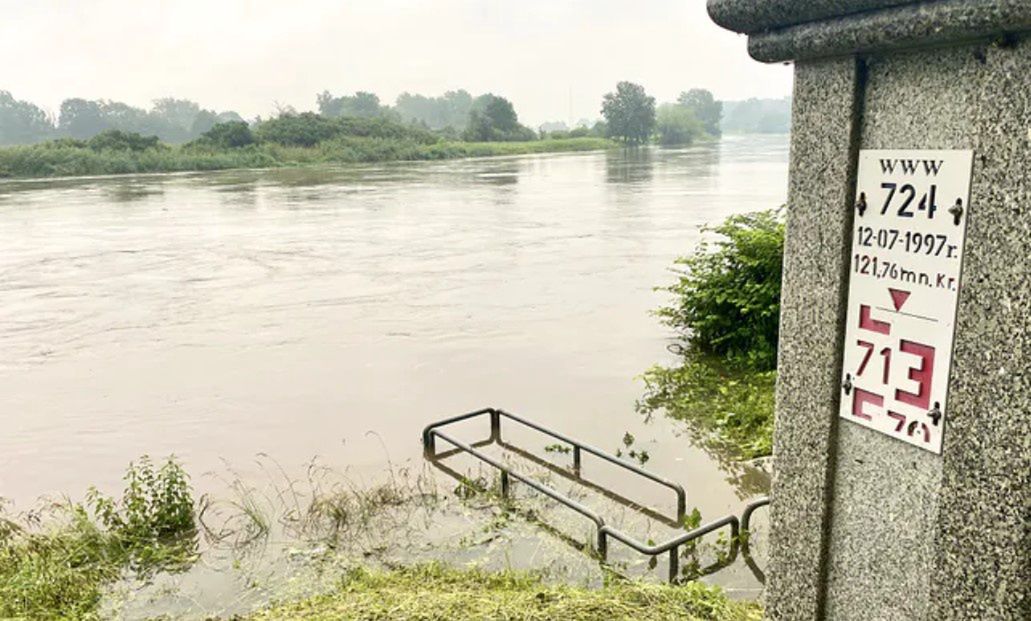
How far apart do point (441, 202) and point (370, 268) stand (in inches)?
490

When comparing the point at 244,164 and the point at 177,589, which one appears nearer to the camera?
the point at 177,589

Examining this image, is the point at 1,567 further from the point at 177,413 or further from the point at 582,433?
the point at 582,433

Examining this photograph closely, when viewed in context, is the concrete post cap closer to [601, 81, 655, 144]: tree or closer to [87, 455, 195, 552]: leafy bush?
[87, 455, 195, 552]: leafy bush

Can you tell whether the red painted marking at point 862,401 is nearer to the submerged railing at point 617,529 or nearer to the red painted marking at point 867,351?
the red painted marking at point 867,351

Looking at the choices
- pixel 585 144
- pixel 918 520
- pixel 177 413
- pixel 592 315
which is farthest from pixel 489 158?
pixel 918 520

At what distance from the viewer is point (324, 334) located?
12.1 m

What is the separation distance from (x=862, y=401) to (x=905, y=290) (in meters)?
0.31

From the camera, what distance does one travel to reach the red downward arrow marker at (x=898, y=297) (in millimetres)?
1956

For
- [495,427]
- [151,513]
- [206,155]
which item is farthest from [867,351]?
[206,155]

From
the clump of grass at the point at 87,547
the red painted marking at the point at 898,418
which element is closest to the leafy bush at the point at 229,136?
the clump of grass at the point at 87,547

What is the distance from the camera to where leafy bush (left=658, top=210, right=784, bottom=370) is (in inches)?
352

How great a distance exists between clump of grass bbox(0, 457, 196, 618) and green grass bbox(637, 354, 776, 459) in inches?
179

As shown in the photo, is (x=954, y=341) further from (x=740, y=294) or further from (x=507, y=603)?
(x=740, y=294)

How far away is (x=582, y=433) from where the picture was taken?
7988 mm
